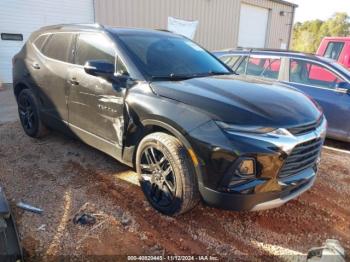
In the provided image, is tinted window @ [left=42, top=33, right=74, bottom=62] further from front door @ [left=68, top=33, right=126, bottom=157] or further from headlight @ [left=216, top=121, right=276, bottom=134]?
headlight @ [left=216, top=121, right=276, bottom=134]

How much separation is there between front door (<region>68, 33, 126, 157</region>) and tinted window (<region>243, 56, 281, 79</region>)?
321 cm

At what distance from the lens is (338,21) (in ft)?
86.0

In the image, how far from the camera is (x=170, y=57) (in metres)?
3.39

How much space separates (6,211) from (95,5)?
9.40 metres

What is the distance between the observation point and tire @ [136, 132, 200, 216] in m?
2.56

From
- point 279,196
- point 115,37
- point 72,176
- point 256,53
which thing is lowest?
point 72,176

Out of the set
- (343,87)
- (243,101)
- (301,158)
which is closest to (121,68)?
(243,101)

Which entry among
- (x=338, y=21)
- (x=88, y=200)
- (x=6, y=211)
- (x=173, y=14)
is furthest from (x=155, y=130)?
(x=338, y=21)

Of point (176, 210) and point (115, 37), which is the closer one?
point (176, 210)

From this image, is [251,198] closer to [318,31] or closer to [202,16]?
[202,16]

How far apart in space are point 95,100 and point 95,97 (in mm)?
32

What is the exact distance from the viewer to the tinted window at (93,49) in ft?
10.7

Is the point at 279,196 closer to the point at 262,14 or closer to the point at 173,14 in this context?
the point at 173,14

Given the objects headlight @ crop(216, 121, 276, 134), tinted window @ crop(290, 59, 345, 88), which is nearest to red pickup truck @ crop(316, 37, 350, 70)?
tinted window @ crop(290, 59, 345, 88)
